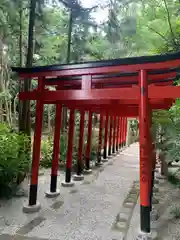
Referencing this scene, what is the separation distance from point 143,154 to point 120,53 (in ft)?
26.4

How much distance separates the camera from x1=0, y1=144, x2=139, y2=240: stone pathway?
3527 millimetres

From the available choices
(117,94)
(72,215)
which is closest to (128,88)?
(117,94)

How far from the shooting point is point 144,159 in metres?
3.34

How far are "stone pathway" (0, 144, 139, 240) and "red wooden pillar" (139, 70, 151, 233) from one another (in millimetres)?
488

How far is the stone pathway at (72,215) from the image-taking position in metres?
3.53

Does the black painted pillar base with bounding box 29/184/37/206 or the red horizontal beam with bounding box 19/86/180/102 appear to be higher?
the red horizontal beam with bounding box 19/86/180/102

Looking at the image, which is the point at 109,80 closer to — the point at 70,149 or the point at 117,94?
the point at 117,94

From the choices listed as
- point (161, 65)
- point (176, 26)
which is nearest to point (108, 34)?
point (176, 26)

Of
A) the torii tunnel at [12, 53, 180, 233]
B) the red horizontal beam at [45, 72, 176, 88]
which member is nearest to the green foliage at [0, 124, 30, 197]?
the torii tunnel at [12, 53, 180, 233]

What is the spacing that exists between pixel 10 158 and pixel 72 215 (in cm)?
166

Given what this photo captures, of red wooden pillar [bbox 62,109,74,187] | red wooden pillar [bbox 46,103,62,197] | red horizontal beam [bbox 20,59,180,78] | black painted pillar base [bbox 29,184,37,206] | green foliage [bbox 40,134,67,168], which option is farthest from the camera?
green foliage [bbox 40,134,67,168]

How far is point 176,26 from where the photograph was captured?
6.07 metres

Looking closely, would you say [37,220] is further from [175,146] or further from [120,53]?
[120,53]

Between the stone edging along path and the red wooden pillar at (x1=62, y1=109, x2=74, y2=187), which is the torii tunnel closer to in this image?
the stone edging along path
